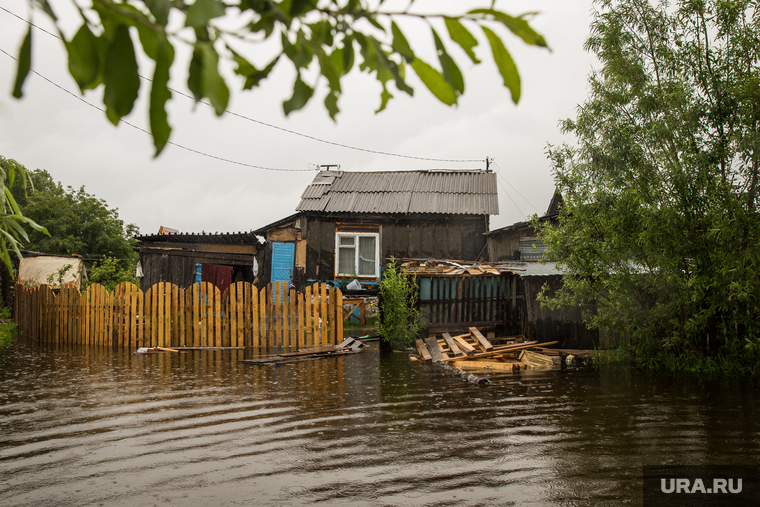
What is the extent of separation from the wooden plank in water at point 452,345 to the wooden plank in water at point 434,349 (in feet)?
0.81

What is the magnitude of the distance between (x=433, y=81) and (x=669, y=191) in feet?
25.8

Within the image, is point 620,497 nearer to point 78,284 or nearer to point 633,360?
point 633,360

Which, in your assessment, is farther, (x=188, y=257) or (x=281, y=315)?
(x=188, y=257)

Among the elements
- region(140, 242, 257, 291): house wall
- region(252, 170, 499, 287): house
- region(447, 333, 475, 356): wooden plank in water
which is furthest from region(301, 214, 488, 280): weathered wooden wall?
region(447, 333, 475, 356): wooden plank in water

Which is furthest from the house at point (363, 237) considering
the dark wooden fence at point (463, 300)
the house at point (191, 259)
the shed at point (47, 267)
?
the shed at point (47, 267)

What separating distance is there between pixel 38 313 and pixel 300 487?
13.1 metres

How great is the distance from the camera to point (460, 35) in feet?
3.20

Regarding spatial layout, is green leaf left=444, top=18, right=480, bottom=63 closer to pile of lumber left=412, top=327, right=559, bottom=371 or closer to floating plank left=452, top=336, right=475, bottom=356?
pile of lumber left=412, top=327, right=559, bottom=371

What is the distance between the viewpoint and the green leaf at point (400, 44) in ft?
3.35

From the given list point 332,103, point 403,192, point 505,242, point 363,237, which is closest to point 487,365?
point 332,103

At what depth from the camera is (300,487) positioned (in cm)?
328

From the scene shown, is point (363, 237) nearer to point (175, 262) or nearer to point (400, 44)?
point (175, 262)

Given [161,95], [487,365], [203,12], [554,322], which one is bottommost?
[487,365]

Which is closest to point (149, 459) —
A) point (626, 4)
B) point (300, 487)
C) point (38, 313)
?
point (300, 487)
